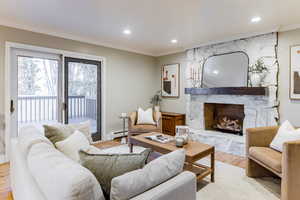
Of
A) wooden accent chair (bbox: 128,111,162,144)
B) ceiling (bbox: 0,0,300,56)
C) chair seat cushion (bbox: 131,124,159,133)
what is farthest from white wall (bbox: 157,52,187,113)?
chair seat cushion (bbox: 131,124,159,133)

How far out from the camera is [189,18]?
2.92 metres

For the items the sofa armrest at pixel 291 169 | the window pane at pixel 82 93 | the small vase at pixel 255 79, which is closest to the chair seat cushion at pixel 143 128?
the window pane at pixel 82 93

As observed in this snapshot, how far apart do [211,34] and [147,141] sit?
8.67ft

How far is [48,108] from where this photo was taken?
369 centimetres

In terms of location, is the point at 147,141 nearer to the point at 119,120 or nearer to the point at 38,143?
the point at 38,143

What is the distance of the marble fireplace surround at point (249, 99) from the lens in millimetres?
3389

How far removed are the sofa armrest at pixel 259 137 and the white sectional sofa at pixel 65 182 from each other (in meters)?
1.73

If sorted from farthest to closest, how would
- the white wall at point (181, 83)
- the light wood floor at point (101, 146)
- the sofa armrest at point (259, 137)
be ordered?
the white wall at point (181, 83) → the sofa armrest at point (259, 137) → the light wood floor at point (101, 146)

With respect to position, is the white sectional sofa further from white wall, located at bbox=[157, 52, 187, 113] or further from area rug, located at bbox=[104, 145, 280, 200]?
white wall, located at bbox=[157, 52, 187, 113]

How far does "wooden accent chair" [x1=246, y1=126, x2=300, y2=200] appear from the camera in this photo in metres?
1.82

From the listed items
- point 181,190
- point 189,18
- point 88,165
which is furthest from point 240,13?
point 88,165

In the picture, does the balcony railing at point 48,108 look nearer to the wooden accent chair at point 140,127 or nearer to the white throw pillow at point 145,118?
the wooden accent chair at point 140,127

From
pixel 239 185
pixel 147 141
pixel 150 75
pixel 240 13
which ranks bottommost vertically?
pixel 239 185

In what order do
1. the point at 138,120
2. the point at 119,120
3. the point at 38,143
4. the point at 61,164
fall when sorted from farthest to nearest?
the point at 119,120 < the point at 138,120 < the point at 38,143 < the point at 61,164
